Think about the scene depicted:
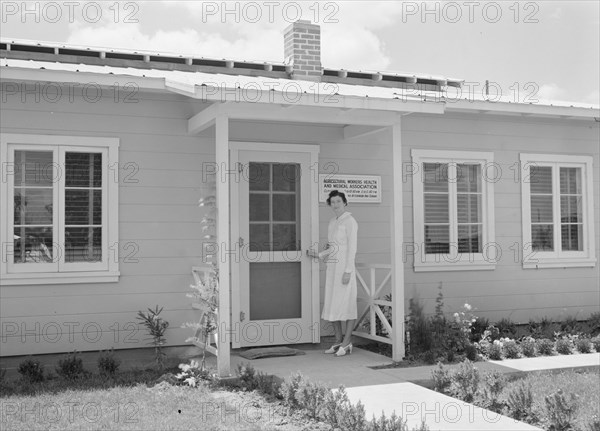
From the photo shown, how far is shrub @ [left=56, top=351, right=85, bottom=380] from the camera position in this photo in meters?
7.90

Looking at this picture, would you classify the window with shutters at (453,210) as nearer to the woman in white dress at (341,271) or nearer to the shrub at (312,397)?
the woman in white dress at (341,271)

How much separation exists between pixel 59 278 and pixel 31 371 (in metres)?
1.10

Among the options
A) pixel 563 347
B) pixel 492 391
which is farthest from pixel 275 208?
pixel 563 347

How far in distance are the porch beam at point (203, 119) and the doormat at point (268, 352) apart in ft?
8.99

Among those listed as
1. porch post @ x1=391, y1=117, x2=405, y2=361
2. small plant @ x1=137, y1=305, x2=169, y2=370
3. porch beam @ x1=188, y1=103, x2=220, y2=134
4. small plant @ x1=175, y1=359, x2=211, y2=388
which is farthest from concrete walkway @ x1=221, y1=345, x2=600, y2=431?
porch beam @ x1=188, y1=103, x2=220, y2=134

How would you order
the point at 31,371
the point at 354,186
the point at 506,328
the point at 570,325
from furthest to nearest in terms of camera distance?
the point at 570,325, the point at 506,328, the point at 354,186, the point at 31,371

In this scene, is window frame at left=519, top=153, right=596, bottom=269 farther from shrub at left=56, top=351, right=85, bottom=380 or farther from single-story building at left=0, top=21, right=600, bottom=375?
shrub at left=56, top=351, right=85, bottom=380

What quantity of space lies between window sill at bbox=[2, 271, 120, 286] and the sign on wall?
2.91 meters

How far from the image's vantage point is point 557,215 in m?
11.1

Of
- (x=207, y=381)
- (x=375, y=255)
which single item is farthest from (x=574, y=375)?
(x=207, y=381)

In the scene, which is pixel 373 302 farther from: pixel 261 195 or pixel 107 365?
pixel 107 365

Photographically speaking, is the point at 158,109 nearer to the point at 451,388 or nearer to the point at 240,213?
the point at 240,213

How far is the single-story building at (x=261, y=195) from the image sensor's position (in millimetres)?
8281

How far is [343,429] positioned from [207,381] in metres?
2.18
